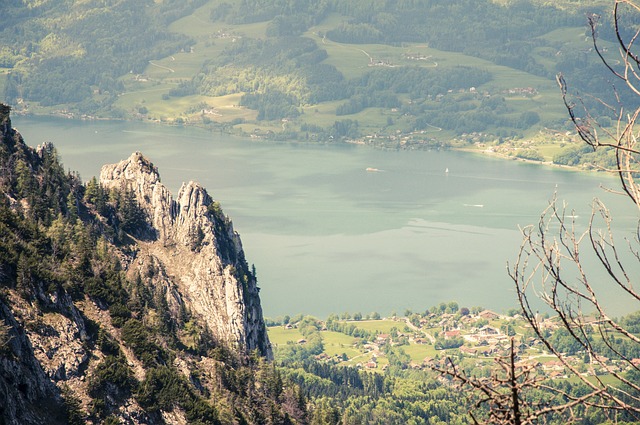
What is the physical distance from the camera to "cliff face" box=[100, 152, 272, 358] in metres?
38.3

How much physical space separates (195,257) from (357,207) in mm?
70798

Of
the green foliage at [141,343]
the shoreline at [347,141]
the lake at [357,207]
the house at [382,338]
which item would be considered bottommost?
the house at [382,338]

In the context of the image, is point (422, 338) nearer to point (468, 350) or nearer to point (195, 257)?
point (468, 350)

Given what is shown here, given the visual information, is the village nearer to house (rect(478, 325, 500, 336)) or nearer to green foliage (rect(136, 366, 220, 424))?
house (rect(478, 325, 500, 336))

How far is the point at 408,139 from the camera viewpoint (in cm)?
16725

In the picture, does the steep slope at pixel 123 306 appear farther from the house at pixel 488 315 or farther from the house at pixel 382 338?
the house at pixel 488 315

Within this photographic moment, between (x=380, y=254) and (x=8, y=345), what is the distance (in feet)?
230

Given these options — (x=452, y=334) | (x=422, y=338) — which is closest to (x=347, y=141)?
(x=452, y=334)

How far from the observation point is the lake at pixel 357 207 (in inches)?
3172

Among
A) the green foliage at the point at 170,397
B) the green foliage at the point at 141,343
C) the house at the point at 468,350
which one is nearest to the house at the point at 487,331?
the house at the point at 468,350

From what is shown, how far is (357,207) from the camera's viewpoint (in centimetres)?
11019

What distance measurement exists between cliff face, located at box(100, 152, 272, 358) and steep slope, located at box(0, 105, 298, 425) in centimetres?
6

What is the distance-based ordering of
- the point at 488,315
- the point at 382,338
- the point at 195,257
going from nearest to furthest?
the point at 195,257, the point at 382,338, the point at 488,315

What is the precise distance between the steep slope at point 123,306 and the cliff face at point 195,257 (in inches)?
2.4
